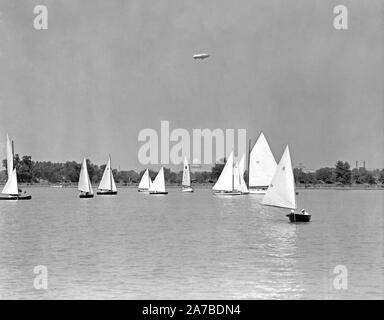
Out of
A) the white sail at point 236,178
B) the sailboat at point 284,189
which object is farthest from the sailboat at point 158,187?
the sailboat at point 284,189

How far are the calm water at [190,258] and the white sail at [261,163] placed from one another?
54.4 meters

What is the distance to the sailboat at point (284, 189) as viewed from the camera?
58.4 metres

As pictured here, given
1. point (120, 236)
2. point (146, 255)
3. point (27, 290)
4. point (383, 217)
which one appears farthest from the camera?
point (383, 217)

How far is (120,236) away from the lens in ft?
169

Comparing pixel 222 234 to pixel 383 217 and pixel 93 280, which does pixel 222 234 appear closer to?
pixel 93 280

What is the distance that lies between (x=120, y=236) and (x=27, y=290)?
76.1 ft

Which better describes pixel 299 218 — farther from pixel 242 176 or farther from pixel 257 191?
pixel 242 176

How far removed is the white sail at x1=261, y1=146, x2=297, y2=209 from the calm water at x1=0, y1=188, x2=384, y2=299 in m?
2.32

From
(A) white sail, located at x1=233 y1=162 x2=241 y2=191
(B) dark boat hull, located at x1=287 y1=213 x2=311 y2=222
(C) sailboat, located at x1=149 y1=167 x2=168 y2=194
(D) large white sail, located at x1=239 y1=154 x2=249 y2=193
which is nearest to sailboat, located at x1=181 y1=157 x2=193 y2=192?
(C) sailboat, located at x1=149 y1=167 x2=168 y2=194

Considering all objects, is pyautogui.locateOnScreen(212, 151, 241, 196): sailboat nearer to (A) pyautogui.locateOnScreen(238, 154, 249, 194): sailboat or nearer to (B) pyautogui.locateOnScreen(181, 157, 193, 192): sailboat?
(A) pyautogui.locateOnScreen(238, 154, 249, 194): sailboat

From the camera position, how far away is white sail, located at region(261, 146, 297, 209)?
58.4 meters

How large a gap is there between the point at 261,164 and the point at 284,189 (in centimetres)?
6483

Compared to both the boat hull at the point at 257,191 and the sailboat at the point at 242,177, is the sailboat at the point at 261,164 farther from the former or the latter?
the sailboat at the point at 242,177
